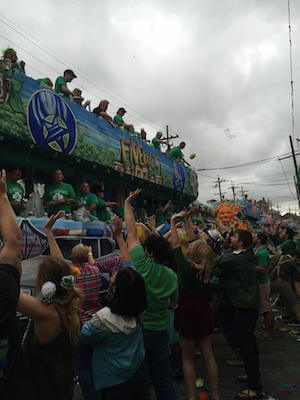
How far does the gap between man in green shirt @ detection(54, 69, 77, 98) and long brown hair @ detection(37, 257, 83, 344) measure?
21.7ft

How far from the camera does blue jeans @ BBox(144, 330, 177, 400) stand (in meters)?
3.05

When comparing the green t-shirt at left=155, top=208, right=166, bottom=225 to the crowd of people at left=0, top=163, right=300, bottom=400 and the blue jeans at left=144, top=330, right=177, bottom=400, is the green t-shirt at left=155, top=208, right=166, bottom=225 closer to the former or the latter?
the crowd of people at left=0, top=163, right=300, bottom=400

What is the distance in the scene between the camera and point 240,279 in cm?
427

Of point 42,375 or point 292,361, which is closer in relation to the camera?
point 42,375

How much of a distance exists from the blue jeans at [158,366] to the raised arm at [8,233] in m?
1.65

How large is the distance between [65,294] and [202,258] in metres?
1.95

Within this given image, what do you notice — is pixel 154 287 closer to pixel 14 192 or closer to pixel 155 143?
pixel 14 192

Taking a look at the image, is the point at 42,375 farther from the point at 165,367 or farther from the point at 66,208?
the point at 66,208

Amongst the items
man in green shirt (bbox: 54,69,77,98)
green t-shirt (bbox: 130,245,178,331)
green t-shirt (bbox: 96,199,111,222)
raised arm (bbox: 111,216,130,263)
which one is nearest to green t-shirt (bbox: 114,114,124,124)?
man in green shirt (bbox: 54,69,77,98)

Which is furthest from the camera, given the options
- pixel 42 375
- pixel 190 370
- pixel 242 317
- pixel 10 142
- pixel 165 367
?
pixel 10 142

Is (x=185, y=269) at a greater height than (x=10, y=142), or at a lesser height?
lesser

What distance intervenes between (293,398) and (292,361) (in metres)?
1.29

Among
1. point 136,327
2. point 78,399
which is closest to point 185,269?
point 136,327

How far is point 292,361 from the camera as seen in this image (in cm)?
518
